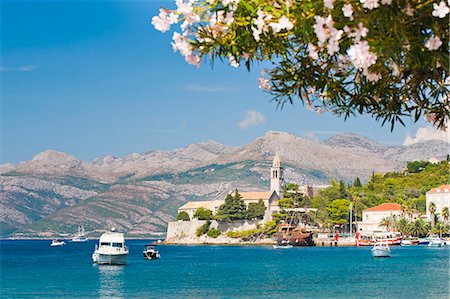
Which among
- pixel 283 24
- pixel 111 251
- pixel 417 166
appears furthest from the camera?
pixel 417 166

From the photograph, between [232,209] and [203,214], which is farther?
[203,214]

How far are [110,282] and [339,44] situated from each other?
1546 inches

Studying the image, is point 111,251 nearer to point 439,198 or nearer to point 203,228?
point 439,198

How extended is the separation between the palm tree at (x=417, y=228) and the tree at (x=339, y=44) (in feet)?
320

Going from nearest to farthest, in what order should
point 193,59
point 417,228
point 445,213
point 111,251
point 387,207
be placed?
1. point 193,59
2. point 111,251
3. point 445,213
4. point 417,228
5. point 387,207

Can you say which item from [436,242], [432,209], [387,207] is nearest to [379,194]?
[387,207]

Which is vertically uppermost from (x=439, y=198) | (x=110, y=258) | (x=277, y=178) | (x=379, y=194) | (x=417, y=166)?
(x=417, y=166)

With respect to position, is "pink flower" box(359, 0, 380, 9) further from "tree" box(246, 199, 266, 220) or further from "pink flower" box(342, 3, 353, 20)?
"tree" box(246, 199, 266, 220)

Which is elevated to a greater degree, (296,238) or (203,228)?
(203,228)

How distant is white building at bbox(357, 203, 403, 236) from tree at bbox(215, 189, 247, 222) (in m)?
17.2

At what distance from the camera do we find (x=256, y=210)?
109m

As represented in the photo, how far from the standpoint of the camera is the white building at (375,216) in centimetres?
10219

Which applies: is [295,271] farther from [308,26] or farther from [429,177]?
[429,177]

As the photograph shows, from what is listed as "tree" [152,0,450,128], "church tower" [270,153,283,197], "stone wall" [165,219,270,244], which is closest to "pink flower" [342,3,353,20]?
"tree" [152,0,450,128]
